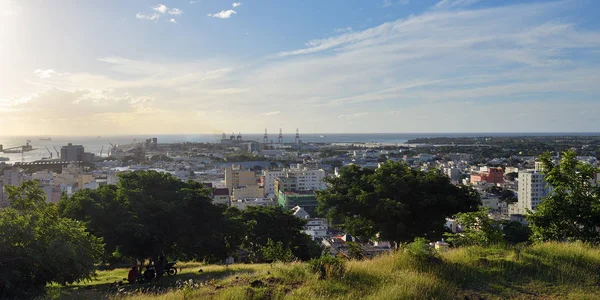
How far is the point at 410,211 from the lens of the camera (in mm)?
8820

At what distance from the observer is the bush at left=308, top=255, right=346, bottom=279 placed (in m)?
4.66

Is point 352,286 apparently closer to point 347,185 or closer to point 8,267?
point 8,267

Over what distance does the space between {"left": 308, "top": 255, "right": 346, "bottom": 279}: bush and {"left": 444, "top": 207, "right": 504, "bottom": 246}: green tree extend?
225 centimetres

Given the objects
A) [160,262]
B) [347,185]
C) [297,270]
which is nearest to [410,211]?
[347,185]

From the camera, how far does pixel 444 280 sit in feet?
14.7

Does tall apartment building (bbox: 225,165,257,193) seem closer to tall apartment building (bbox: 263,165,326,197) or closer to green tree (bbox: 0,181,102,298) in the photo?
tall apartment building (bbox: 263,165,326,197)

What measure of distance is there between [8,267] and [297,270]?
356 centimetres

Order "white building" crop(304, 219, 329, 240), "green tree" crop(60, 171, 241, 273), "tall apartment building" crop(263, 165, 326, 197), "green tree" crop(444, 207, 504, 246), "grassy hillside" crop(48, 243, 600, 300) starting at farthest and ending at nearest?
"tall apartment building" crop(263, 165, 326, 197) < "white building" crop(304, 219, 329, 240) < "green tree" crop(60, 171, 241, 273) < "green tree" crop(444, 207, 504, 246) < "grassy hillside" crop(48, 243, 600, 300)

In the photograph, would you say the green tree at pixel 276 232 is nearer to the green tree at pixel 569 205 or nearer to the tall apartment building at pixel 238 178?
the green tree at pixel 569 205

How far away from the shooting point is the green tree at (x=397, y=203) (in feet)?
29.0

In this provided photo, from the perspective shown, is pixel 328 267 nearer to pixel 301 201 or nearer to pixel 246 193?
pixel 301 201

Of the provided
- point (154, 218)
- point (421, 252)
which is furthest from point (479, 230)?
point (154, 218)

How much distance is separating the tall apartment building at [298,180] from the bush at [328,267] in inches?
1569

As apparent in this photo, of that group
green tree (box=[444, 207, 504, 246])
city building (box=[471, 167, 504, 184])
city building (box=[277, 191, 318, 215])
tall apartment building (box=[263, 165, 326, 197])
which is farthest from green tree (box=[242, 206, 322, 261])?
city building (box=[471, 167, 504, 184])
